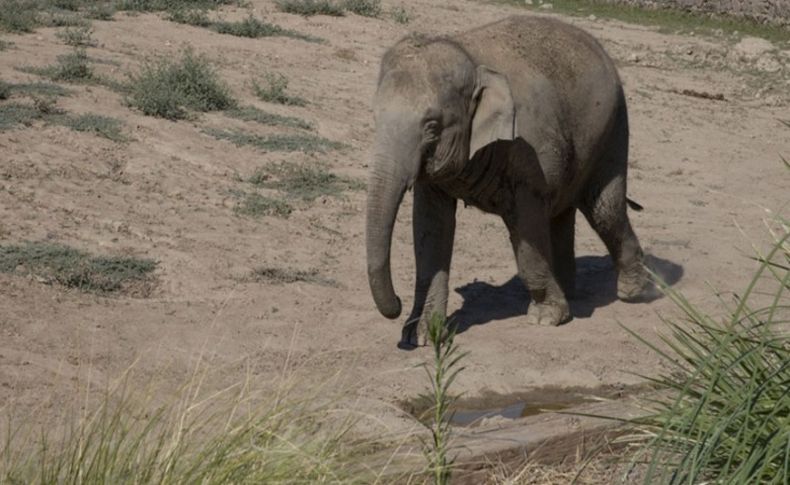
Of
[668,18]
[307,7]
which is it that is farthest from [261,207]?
Answer: [668,18]

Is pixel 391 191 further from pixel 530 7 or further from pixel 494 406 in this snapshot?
pixel 530 7

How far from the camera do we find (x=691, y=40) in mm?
21016

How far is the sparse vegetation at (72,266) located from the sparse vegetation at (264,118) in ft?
11.9

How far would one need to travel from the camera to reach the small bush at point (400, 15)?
60.8ft

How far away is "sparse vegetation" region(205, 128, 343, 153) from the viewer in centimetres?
1203

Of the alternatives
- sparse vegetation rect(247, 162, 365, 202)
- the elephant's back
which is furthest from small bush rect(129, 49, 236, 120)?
the elephant's back

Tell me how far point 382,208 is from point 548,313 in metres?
1.75

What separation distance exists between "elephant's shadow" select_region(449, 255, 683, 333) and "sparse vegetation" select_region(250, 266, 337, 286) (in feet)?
2.94

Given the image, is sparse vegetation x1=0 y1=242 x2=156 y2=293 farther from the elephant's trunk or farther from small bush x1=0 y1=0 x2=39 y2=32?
small bush x1=0 y1=0 x2=39 y2=32

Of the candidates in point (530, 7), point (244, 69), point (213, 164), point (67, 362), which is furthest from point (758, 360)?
point (530, 7)

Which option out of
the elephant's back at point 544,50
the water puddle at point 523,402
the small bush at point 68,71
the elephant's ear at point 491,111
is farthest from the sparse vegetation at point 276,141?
the water puddle at point 523,402

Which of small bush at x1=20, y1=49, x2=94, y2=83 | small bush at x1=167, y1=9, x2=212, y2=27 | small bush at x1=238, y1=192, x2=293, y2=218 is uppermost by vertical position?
small bush at x1=20, y1=49, x2=94, y2=83

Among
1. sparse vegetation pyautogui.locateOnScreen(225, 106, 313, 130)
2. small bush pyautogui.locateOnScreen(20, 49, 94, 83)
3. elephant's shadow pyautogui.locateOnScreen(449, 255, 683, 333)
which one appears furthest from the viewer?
sparse vegetation pyautogui.locateOnScreen(225, 106, 313, 130)

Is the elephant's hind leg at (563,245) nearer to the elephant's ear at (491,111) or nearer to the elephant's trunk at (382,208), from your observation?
the elephant's ear at (491,111)
